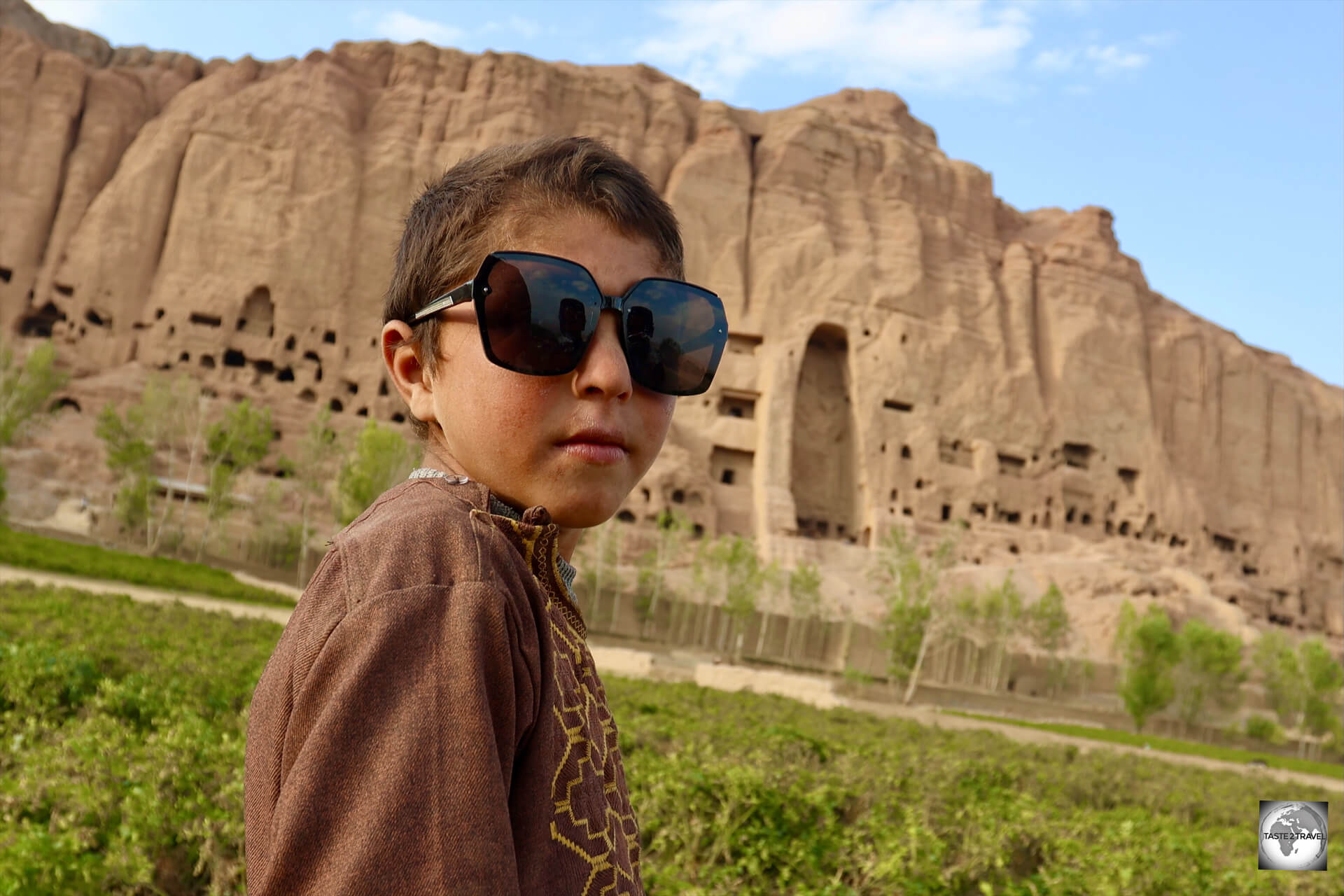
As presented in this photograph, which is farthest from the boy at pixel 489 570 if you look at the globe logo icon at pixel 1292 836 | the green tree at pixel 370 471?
the green tree at pixel 370 471

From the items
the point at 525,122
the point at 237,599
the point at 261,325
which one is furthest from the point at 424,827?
the point at 525,122

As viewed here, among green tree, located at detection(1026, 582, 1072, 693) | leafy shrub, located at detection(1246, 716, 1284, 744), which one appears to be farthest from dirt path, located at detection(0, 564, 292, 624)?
leafy shrub, located at detection(1246, 716, 1284, 744)

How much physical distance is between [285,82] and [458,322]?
58708 mm

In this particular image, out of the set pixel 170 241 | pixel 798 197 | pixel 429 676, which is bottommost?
pixel 429 676

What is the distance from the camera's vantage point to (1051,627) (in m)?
35.0

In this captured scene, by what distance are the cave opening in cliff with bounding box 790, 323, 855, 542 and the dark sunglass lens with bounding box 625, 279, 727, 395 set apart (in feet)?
162

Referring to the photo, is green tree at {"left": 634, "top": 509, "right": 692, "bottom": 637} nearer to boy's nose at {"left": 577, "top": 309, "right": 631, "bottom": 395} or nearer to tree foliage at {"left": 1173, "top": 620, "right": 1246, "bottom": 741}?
tree foliage at {"left": 1173, "top": 620, "right": 1246, "bottom": 741}

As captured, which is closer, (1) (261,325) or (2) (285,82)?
(1) (261,325)

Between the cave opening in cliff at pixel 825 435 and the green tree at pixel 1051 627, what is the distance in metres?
14.4

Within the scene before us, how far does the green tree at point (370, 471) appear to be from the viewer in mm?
29844

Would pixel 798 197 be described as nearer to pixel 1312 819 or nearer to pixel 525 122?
pixel 525 122

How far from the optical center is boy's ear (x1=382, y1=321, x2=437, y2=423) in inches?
56.3

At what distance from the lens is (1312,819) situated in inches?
203

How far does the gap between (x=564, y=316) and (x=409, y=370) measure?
0.31 metres
